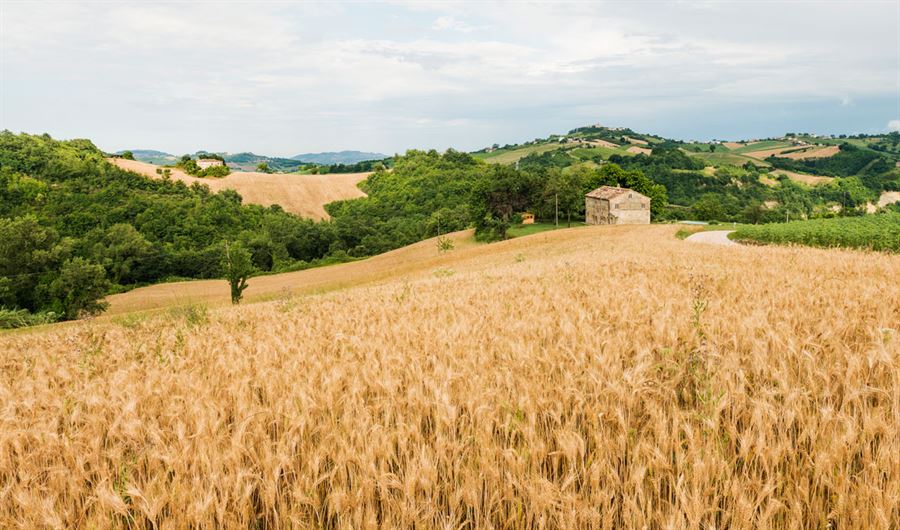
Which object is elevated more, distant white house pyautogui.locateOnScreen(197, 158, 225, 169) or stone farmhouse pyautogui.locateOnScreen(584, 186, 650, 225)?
distant white house pyautogui.locateOnScreen(197, 158, 225, 169)

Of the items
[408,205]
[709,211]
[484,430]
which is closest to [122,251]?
[408,205]

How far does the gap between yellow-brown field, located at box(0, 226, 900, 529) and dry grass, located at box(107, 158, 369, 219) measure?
15144 cm

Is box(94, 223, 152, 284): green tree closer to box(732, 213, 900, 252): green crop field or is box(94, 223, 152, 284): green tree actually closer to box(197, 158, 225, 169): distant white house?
box(197, 158, 225, 169): distant white house

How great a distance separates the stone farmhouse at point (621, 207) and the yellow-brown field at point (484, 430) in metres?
95.8

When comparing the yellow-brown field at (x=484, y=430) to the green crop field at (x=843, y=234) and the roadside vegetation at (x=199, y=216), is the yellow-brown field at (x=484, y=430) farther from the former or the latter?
the roadside vegetation at (x=199, y=216)

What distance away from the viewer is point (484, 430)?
312 cm

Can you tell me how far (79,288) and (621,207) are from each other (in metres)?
92.5

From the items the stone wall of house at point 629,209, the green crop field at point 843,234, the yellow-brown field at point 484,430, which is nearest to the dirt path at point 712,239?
the green crop field at point 843,234

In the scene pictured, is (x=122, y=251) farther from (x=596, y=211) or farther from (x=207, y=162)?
(x=596, y=211)

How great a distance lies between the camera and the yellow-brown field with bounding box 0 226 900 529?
7.83 feet

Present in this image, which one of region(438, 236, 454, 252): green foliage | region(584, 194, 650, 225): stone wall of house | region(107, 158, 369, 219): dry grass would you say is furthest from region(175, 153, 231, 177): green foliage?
region(584, 194, 650, 225): stone wall of house

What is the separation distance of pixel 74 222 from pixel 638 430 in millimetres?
144093

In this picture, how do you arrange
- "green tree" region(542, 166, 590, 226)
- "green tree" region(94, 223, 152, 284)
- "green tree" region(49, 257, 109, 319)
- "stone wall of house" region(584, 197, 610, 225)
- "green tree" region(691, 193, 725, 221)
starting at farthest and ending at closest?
"green tree" region(691, 193, 725, 221), "green tree" region(542, 166, 590, 226), "green tree" region(94, 223, 152, 284), "stone wall of house" region(584, 197, 610, 225), "green tree" region(49, 257, 109, 319)

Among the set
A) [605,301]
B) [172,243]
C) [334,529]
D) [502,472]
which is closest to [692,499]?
[502,472]
